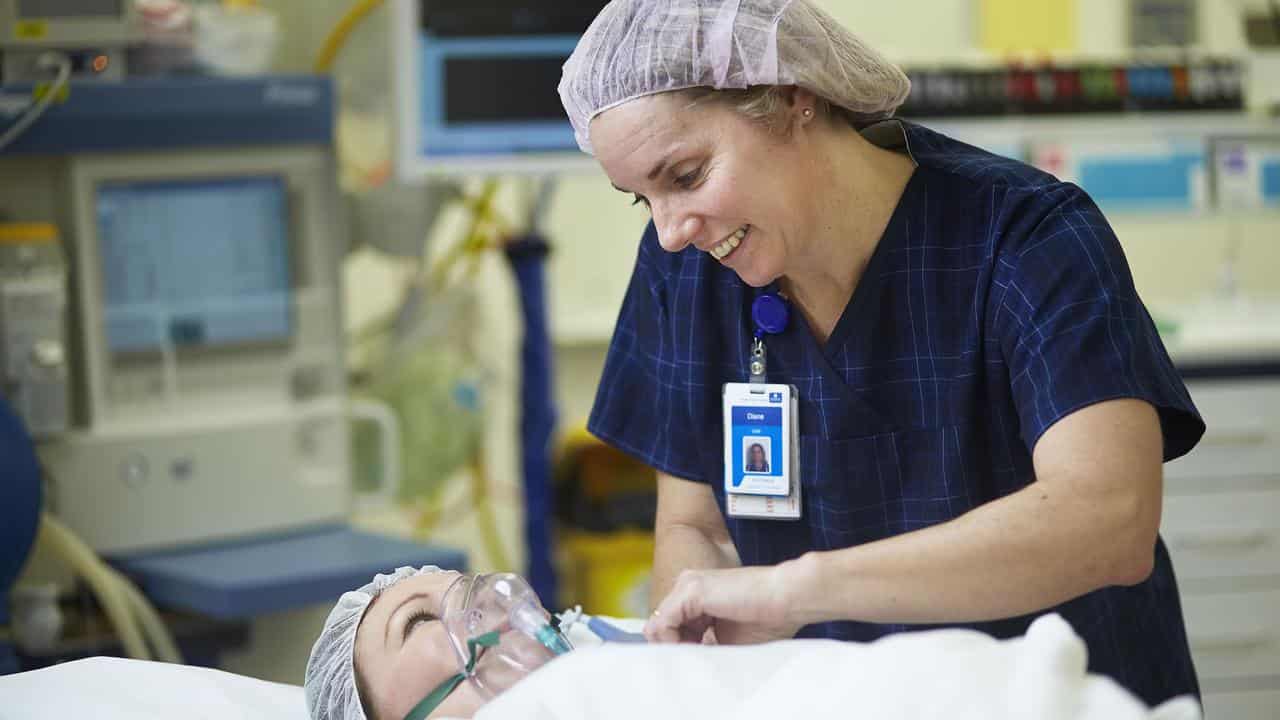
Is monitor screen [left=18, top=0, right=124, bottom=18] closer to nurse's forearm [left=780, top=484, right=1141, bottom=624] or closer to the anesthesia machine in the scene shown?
the anesthesia machine

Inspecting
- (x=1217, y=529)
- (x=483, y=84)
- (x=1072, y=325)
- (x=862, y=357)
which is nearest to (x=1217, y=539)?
(x=1217, y=529)

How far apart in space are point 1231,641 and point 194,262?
2.30 meters

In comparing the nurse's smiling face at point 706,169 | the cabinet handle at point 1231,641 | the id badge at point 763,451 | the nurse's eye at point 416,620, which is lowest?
the cabinet handle at point 1231,641

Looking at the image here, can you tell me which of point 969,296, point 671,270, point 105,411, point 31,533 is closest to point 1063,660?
point 969,296

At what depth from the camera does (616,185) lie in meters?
1.48

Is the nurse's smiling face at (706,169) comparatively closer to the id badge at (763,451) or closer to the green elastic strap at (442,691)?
the id badge at (763,451)

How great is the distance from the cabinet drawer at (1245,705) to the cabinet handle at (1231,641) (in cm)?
10

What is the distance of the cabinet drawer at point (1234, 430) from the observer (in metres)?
3.24

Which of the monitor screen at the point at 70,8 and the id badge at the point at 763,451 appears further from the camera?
the monitor screen at the point at 70,8

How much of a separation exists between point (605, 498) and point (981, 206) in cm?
235

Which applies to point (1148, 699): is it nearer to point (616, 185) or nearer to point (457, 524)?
point (616, 185)

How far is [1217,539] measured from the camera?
326 cm

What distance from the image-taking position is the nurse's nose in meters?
1.44

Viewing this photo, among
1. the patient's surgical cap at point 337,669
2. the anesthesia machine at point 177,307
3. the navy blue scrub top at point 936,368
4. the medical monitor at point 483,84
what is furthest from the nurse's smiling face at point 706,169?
the medical monitor at point 483,84
